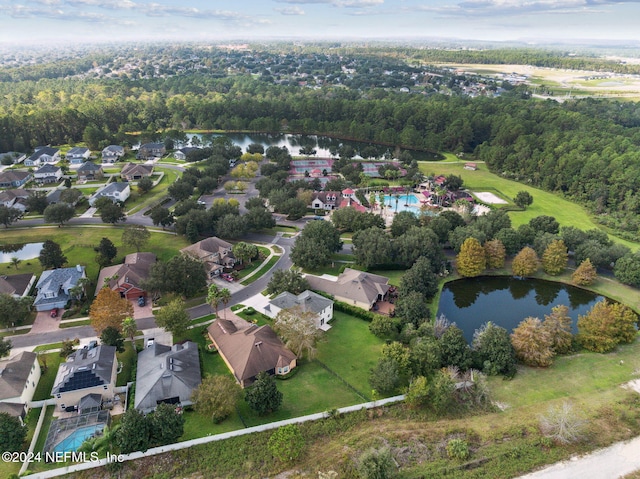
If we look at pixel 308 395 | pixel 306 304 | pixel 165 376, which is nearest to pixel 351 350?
pixel 306 304

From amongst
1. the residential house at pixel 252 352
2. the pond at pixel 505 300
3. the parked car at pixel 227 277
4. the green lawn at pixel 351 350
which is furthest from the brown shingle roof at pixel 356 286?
the residential house at pixel 252 352

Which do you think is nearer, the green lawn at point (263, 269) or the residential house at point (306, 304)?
the residential house at point (306, 304)

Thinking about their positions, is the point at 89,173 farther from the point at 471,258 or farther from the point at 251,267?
the point at 471,258

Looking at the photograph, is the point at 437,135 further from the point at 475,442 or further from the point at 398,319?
the point at 475,442

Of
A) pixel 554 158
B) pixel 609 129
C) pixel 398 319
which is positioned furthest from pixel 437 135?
pixel 398 319

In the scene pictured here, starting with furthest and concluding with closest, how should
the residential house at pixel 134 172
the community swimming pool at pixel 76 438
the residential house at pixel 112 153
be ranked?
the residential house at pixel 112 153 → the residential house at pixel 134 172 → the community swimming pool at pixel 76 438

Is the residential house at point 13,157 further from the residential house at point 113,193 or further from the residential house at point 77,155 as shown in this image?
the residential house at point 113,193
